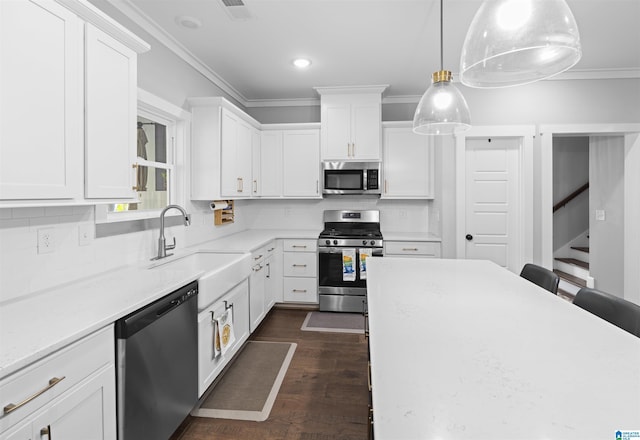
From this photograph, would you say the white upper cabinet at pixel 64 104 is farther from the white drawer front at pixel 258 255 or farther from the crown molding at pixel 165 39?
the white drawer front at pixel 258 255

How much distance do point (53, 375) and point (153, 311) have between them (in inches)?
19.9

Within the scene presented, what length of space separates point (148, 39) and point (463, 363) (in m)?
2.95

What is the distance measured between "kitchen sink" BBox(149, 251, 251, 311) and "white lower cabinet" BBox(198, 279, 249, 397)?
0.22ft

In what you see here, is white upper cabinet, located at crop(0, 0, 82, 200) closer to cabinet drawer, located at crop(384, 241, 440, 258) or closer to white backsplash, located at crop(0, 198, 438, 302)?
white backsplash, located at crop(0, 198, 438, 302)

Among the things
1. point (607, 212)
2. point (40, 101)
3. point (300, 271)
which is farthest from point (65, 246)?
point (607, 212)

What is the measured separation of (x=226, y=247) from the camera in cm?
323

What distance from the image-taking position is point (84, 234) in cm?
201

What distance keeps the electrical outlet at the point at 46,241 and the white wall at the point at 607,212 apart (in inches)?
200

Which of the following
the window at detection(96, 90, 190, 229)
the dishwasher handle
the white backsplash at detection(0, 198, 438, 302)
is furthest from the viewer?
the window at detection(96, 90, 190, 229)

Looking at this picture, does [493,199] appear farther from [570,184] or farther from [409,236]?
[570,184]

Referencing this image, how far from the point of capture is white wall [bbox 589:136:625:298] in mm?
3899

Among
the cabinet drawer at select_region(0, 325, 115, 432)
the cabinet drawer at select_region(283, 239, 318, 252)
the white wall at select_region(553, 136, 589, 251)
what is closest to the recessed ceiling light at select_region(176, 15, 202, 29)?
the cabinet drawer at select_region(0, 325, 115, 432)

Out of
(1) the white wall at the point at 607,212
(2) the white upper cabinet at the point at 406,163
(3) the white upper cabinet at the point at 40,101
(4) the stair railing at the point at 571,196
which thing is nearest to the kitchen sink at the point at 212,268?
(3) the white upper cabinet at the point at 40,101

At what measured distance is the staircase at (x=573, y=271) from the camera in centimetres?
447
